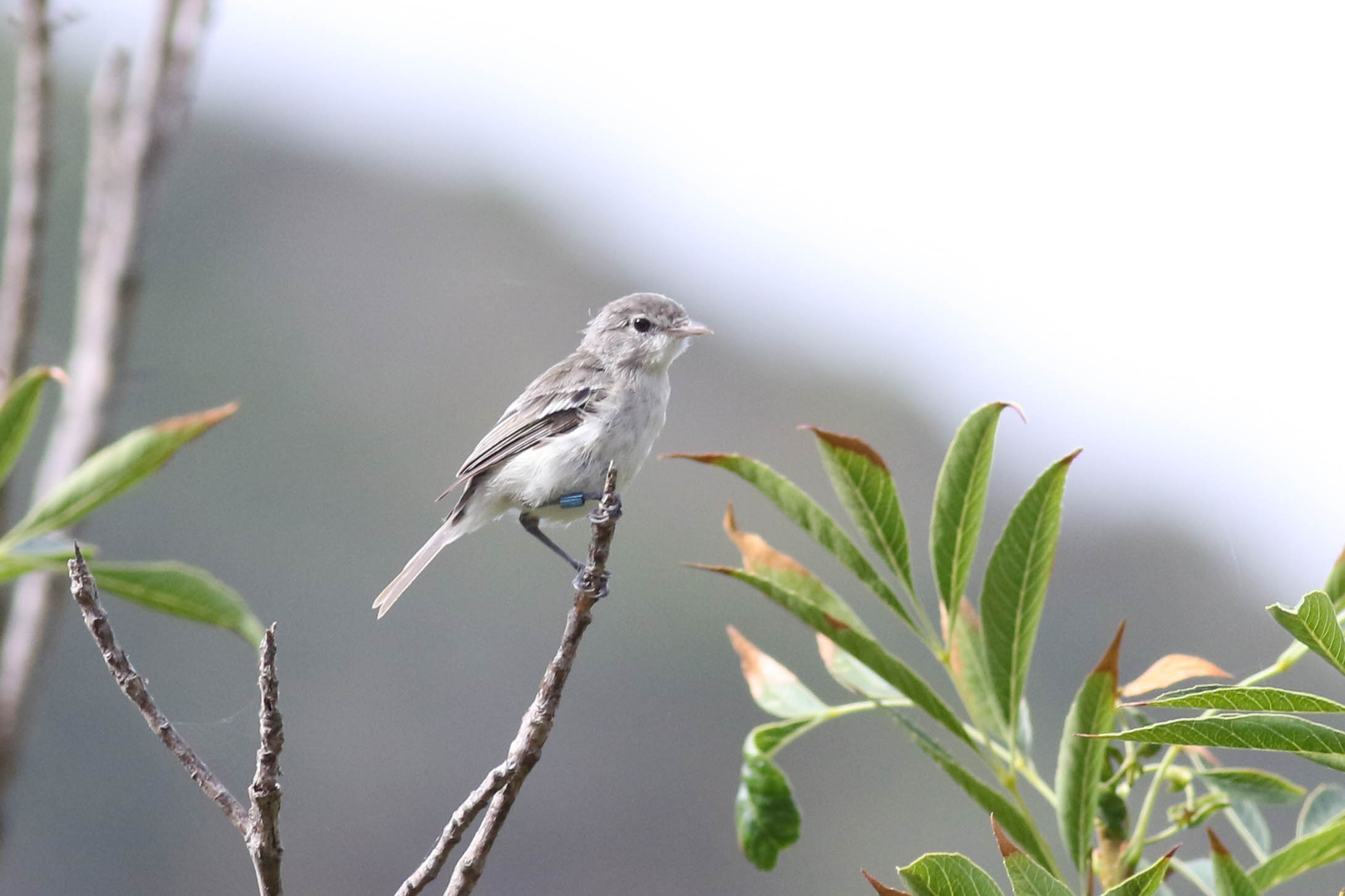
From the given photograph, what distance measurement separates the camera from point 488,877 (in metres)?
13.0

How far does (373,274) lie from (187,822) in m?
8.34

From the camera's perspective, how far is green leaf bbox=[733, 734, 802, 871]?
77.3 inches

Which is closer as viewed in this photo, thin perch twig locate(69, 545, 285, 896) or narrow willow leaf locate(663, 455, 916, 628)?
thin perch twig locate(69, 545, 285, 896)

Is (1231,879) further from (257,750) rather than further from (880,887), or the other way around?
(257,750)

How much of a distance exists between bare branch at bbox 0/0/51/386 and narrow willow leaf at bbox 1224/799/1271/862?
308cm

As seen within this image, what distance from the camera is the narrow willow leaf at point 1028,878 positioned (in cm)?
131

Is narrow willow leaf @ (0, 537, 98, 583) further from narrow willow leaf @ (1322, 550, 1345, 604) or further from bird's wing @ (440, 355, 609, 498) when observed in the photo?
narrow willow leaf @ (1322, 550, 1345, 604)

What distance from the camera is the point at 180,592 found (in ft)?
7.64

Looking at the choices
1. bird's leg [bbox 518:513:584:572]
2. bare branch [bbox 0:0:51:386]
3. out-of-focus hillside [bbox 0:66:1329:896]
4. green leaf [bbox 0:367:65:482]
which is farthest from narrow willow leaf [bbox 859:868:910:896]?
out-of-focus hillside [bbox 0:66:1329:896]

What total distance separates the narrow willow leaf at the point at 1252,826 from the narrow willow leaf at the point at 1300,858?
0.46m

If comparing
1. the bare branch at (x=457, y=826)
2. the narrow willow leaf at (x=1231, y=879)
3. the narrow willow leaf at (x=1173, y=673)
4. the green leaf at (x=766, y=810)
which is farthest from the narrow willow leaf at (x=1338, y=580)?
the bare branch at (x=457, y=826)

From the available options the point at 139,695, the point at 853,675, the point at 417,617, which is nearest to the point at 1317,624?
the point at 853,675

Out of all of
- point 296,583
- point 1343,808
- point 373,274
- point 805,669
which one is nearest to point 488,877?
point 296,583

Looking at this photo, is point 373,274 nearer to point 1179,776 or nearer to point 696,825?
point 696,825
